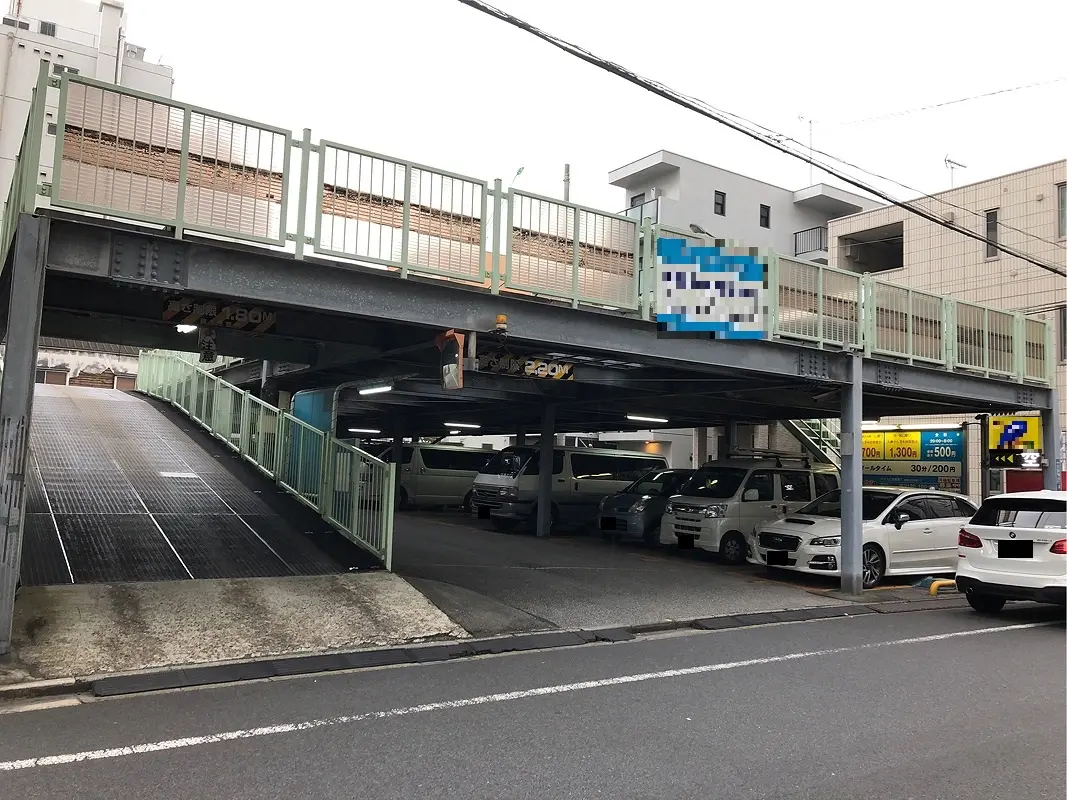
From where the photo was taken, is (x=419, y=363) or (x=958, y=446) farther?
(x=958, y=446)

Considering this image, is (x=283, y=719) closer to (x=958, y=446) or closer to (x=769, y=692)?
(x=769, y=692)

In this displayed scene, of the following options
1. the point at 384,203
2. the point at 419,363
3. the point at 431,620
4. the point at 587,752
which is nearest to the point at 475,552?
the point at 419,363

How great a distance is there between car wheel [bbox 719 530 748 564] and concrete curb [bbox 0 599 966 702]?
4.33 m

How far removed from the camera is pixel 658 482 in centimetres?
1867

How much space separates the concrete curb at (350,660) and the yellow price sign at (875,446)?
1452cm

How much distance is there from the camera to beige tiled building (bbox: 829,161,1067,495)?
22.0 metres

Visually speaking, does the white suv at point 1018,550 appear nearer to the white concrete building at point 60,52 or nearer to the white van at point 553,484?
the white van at point 553,484

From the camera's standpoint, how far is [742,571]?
1454 centimetres

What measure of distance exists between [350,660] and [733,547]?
9.41 m

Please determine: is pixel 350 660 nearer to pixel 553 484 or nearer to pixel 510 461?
pixel 510 461

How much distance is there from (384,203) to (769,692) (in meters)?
6.08

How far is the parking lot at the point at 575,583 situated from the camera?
32.6 feet

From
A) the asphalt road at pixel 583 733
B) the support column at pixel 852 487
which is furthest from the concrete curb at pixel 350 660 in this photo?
the support column at pixel 852 487

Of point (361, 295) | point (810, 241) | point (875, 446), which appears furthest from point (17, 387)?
point (810, 241)
